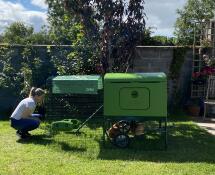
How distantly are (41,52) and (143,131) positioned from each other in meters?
4.41

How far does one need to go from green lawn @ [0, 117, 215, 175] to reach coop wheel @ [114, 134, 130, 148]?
0.39 feet

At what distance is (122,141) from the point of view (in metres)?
7.84

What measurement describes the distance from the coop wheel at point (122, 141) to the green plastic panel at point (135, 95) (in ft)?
1.41

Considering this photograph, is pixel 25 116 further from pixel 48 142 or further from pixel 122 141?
pixel 122 141

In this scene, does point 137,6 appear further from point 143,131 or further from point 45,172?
point 45,172

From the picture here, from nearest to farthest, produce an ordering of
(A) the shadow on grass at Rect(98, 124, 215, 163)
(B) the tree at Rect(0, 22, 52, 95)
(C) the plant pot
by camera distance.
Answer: (A) the shadow on grass at Rect(98, 124, 215, 163) → (B) the tree at Rect(0, 22, 52, 95) → (C) the plant pot

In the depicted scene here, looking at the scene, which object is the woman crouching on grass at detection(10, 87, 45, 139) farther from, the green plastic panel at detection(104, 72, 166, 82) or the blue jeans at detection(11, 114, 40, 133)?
the green plastic panel at detection(104, 72, 166, 82)

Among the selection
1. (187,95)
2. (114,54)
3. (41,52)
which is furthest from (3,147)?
(187,95)

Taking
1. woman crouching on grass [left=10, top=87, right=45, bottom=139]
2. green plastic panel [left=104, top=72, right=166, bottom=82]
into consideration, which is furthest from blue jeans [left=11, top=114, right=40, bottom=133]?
green plastic panel [left=104, top=72, right=166, bottom=82]

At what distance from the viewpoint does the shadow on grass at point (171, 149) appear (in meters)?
7.16

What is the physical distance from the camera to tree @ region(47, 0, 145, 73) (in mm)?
9562

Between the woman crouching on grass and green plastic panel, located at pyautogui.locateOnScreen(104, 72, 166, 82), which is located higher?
green plastic panel, located at pyautogui.locateOnScreen(104, 72, 166, 82)

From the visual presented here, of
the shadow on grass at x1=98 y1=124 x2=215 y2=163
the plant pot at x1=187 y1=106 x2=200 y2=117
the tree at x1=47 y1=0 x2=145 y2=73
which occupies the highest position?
the tree at x1=47 y1=0 x2=145 y2=73

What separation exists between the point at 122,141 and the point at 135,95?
0.85 metres
